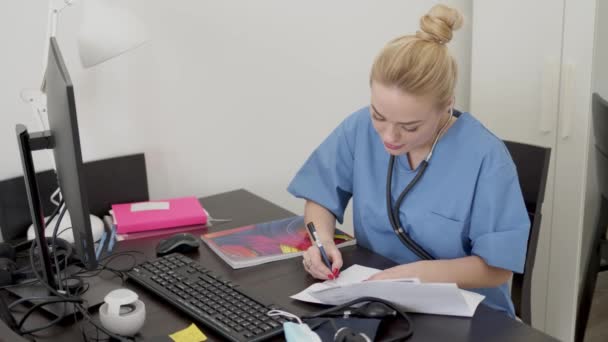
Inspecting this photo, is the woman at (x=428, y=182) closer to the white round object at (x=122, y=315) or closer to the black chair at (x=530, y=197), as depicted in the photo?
the black chair at (x=530, y=197)

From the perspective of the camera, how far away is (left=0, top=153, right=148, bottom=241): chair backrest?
63.3 inches

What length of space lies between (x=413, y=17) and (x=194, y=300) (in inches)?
56.6

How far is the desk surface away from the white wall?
322 mm

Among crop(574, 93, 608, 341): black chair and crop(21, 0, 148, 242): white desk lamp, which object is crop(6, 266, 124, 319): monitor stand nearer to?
crop(21, 0, 148, 242): white desk lamp

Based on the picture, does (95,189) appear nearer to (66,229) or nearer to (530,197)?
(66,229)

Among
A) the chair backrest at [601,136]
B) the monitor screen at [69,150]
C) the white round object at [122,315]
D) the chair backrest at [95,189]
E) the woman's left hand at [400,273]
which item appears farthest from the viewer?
the chair backrest at [601,136]

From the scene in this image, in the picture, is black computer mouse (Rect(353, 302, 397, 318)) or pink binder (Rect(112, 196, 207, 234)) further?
pink binder (Rect(112, 196, 207, 234))

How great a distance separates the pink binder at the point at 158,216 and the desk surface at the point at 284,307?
53 mm

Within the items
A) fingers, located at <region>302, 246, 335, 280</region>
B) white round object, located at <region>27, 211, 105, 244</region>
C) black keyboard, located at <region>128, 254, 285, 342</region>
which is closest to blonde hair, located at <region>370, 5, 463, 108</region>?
fingers, located at <region>302, 246, 335, 280</region>

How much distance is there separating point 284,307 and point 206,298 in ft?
0.49

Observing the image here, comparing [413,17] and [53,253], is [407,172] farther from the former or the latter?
[413,17]

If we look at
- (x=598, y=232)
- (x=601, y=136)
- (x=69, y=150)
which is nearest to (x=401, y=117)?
(x=69, y=150)

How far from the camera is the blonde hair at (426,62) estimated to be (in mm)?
1351

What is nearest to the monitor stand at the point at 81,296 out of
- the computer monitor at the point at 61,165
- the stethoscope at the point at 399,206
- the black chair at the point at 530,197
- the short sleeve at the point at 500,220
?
the computer monitor at the point at 61,165
